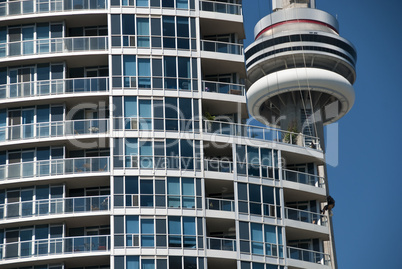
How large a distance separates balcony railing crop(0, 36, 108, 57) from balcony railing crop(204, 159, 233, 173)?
37.8ft

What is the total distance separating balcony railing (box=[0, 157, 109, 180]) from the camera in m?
71.1

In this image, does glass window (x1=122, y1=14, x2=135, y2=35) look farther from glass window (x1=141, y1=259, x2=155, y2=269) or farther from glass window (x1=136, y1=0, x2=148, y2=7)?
glass window (x1=141, y1=259, x2=155, y2=269)

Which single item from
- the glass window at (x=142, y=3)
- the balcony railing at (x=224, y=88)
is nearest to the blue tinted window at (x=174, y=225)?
the balcony railing at (x=224, y=88)

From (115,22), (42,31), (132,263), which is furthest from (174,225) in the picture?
(42,31)

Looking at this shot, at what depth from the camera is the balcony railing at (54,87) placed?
73.6 meters

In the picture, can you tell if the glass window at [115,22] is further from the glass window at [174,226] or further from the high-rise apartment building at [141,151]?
the glass window at [174,226]

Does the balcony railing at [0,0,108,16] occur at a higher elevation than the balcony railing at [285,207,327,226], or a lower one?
higher

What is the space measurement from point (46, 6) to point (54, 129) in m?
9.91

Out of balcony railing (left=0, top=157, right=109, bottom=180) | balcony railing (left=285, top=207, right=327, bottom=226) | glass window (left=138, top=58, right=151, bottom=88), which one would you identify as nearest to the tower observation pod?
balcony railing (left=285, top=207, right=327, bottom=226)

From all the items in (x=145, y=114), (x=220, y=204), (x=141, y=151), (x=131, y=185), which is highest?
(x=145, y=114)

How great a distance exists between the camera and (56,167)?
71.2 metres

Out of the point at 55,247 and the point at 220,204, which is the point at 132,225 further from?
the point at 220,204

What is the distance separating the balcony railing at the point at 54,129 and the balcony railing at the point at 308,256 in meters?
16.1

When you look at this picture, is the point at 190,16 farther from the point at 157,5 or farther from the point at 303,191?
the point at 303,191
